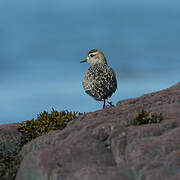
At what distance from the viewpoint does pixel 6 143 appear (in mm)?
14867

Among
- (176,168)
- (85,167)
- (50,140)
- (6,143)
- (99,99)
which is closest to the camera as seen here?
(176,168)

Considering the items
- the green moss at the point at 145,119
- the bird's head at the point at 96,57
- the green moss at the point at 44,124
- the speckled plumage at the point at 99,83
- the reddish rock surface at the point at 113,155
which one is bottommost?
the reddish rock surface at the point at 113,155

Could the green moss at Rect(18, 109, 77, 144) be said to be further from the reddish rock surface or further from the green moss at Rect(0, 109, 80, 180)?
the reddish rock surface

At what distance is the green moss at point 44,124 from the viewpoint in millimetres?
15164

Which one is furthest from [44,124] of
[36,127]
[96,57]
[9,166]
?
[96,57]

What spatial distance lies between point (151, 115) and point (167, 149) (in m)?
2.20

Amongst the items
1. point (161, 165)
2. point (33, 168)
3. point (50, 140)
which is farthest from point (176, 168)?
point (50, 140)

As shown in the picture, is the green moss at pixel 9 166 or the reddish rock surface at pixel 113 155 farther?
the green moss at pixel 9 166

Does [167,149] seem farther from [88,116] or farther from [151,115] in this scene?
[88,116]

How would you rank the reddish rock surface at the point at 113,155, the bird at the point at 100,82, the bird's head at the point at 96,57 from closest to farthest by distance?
the reddish rock surface at the point at 113,155 < the bird at the point at 100,82 < the bird's head at the point at 96,57

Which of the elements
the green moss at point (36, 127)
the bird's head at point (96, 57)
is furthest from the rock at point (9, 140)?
the bird's head at point (96, 57)

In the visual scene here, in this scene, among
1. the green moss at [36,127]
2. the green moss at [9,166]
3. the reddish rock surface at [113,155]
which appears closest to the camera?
the reddish rock surface at [113,155]

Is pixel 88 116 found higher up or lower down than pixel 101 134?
higher up

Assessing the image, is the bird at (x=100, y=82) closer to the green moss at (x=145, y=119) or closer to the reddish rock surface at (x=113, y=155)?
the reddish rock surface at (x=113, y=155)
